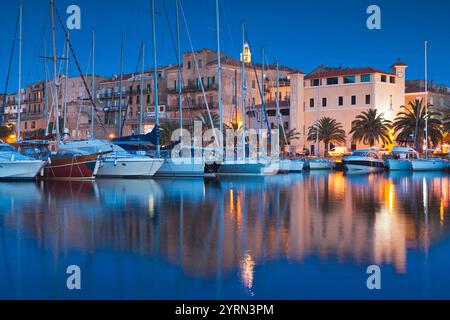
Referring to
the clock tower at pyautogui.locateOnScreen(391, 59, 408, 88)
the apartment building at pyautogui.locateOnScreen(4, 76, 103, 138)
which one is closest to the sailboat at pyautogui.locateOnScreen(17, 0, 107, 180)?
the apartment building at pyautogui.locateOnScreen(4, 76, 103, 138)

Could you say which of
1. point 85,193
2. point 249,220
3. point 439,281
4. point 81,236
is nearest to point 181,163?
point 85,193

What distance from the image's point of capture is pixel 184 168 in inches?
1646

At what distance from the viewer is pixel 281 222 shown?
17.8 metres

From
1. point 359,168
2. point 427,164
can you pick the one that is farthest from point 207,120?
point 427,164

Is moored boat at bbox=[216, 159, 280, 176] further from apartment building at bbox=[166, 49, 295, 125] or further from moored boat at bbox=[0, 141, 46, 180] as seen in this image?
apartment building at bbox=[166, 49, 295, 125]

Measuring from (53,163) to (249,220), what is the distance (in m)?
24.8

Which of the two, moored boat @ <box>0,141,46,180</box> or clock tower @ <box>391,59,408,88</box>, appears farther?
clock tower @ <box>391,59,408,88</box>

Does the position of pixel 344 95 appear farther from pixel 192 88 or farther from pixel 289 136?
pixel 192 88

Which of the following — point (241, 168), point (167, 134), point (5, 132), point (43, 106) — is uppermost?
point (43, 106)

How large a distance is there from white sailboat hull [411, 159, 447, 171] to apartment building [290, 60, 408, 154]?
49.0 feet

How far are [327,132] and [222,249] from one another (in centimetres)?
6391

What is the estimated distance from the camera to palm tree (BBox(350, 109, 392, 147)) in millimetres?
72750

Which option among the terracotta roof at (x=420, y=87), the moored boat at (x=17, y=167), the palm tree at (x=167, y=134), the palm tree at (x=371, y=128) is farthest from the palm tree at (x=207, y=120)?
the moored boat at (x=17, y=167)
